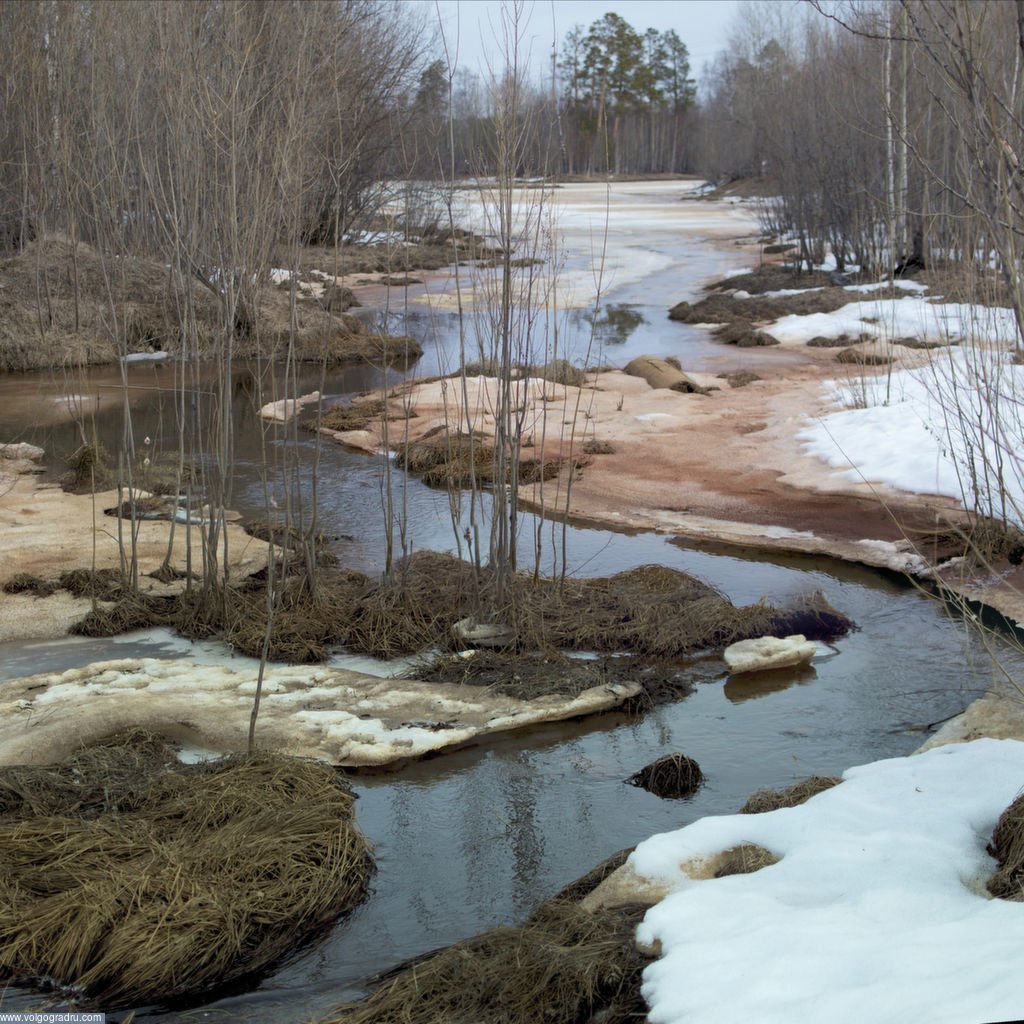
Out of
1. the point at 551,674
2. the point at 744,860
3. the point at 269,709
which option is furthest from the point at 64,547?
the point at 744,860

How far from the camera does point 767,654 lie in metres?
7.17

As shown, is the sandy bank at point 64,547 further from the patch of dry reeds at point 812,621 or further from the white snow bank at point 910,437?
the white snow bank at point 910,437

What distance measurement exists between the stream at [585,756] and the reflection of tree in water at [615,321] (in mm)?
11422

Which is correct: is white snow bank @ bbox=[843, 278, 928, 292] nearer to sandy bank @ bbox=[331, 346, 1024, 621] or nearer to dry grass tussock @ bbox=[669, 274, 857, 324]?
dry grass tussock @ bbox=[669, 274, 857, 324]

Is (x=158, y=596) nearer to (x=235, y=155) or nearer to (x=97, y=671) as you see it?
(x=97, y=671)

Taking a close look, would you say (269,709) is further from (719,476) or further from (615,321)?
(615,321)

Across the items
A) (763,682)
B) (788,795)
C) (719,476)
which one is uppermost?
(719,476)

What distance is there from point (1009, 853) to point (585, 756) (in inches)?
97.0

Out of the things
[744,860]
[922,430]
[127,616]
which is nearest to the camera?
[744,860]

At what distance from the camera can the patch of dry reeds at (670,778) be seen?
5.59 m

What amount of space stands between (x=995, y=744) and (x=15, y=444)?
10962mm

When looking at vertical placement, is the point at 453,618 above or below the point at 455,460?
below

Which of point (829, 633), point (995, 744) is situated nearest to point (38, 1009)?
point (995, 744)

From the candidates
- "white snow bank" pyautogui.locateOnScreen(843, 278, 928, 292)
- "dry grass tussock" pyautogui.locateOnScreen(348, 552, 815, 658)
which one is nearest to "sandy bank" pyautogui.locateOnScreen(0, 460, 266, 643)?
"dry grass tussock" pyautogui.locateOnScreen(348, 552, 815, 658)
